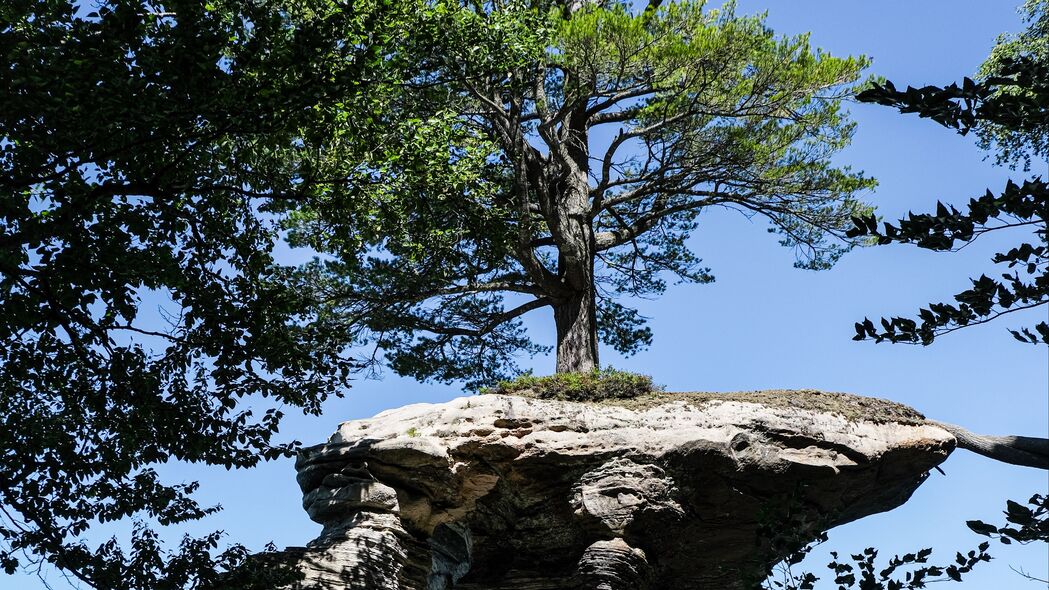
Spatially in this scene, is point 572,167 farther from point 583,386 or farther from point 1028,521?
point 1028,521

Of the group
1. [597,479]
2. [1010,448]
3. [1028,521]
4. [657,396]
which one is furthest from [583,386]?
[1028,521]

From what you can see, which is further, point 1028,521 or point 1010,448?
point 1010,448

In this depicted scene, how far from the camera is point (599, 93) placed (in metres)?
16.5

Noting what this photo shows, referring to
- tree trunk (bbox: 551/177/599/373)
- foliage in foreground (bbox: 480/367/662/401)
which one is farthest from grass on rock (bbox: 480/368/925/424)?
tree trunk (bbox: 551/177/599/373)

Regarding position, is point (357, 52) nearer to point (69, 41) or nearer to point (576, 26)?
point (69, 41)

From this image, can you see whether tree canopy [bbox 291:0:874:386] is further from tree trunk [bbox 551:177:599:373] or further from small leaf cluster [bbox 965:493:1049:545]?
small leaf cluster [bbox 965:493:1049:545]

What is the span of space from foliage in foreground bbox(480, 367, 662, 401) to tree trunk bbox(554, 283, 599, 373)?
1.26m

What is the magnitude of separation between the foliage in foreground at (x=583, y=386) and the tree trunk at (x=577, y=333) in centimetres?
126

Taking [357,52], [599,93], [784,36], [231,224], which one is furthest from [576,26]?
[231,224]

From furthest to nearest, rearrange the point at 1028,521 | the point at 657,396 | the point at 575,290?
the point at 575,290 < the point at 657,396 < the point at 1028,521

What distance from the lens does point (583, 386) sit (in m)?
14.8

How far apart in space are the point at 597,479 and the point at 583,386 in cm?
181

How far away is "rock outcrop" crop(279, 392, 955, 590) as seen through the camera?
13.1 m

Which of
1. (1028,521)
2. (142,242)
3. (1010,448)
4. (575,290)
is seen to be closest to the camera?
(1028,521)
